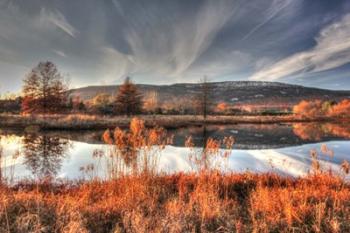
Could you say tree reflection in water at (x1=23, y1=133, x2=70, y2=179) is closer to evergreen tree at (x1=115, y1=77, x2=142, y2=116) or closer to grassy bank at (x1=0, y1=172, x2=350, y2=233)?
grassy bank at (x1=0, y1=172, x2=350, y2=233)

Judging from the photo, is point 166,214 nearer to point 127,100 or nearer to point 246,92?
point 127,100

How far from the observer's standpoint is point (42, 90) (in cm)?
3186

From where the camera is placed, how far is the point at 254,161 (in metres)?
12.5

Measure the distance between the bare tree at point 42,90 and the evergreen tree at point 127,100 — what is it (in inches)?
438

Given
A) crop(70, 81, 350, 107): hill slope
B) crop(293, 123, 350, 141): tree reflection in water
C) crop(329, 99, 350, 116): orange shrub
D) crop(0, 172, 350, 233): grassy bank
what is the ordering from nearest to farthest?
crop(0, 172, 350, 233): grassy bank
crop(293, 123, 350, 141): tree reflection in water
crop(329, 99, 350, 116): orange shrub
crop(70, 81, 350, 107): hill slope

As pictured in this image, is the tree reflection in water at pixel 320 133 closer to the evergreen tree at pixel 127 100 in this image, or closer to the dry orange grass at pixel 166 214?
the dry orange grass at pixel 166 214

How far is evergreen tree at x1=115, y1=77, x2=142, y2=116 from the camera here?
41.8 m

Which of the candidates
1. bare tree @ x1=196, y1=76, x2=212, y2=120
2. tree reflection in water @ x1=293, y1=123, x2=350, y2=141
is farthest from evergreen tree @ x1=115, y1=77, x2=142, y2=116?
tree reflection in water @ x1=293, y1=123, x2=350, y2=141

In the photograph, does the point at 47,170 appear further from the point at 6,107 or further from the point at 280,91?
the point at 280,91

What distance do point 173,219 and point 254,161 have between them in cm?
955

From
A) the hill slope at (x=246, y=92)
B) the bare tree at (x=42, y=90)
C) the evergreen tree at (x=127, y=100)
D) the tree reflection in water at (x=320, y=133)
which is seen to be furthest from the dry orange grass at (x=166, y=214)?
the hill slope at (x=246, y=92)

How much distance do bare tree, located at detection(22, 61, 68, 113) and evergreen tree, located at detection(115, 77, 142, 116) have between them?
11124mm

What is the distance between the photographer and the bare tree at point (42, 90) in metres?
31.4

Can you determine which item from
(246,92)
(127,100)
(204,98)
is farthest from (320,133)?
(246,92)
